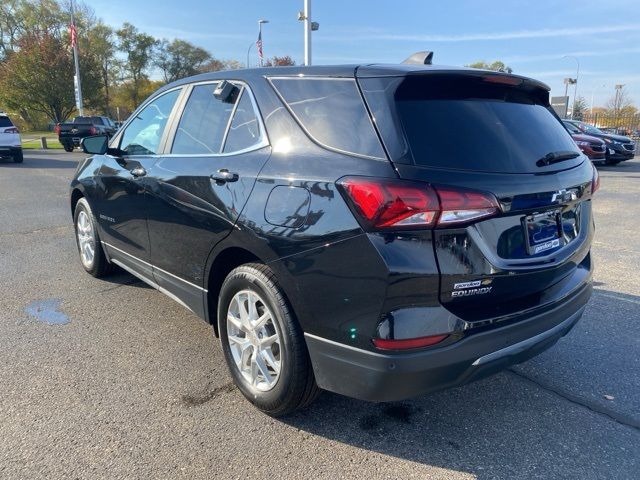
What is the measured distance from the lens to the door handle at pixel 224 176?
268 centimetres

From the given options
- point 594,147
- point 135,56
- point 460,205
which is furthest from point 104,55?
point 460,205

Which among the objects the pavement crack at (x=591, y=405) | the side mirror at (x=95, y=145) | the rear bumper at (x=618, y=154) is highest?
the side mirror at (x=95, y=145)

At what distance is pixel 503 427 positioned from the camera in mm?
2621

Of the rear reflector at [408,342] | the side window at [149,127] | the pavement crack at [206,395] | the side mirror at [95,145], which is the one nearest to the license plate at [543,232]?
the rear reflector at [408,342]

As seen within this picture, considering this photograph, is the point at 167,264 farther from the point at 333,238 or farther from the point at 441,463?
the point at 441,463

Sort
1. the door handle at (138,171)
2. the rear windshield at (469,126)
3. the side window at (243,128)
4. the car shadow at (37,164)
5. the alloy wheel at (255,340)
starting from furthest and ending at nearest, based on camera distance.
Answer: the car shadow at (37,164), the door handle at (138,171), the side window at (243,128), the alloy wheel at (255,340), the rear windshield at (469,126)

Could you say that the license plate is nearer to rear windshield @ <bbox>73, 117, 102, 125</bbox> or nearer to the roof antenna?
the roof antenna

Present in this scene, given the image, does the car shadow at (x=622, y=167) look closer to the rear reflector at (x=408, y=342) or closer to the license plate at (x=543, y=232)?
the license plate at (x=543, y=232)

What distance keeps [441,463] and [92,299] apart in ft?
11.0

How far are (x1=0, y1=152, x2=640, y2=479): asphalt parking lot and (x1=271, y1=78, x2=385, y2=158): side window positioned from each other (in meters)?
1.47

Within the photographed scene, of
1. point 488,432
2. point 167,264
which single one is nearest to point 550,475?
point 488,432

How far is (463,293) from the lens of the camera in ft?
6.77

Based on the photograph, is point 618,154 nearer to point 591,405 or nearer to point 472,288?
point 591,405

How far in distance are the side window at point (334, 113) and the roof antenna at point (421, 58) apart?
63 cm
